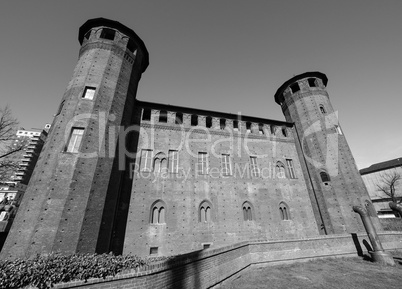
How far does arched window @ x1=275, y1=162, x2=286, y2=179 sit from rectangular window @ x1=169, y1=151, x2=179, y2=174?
9.45 metres

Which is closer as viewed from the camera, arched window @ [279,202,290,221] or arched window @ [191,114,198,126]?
arched window @ [279,202,290,221]

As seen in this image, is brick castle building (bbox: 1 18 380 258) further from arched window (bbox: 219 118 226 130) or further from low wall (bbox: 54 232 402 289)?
low wall (bbox: 54 232 402 289)

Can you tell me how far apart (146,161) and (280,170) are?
40.7 ft

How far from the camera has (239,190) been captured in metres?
15.6

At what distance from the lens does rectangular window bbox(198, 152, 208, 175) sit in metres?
15.4

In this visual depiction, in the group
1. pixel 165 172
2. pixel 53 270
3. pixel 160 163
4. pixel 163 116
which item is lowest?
pixel 53 270

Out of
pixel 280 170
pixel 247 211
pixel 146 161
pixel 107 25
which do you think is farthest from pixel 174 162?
pixel 107 25

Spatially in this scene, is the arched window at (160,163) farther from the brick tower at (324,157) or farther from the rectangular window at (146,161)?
the brick tower at (324,157)

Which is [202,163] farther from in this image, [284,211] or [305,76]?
[305,76]

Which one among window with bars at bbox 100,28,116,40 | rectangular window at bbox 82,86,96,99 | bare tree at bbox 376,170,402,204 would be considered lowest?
bare tree at bbox 376,170,402,204

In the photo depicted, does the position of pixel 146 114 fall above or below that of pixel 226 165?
above

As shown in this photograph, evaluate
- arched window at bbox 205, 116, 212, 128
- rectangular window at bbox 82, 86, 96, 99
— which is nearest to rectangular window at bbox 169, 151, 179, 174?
arched window at bbox 205, 116, 212, 128

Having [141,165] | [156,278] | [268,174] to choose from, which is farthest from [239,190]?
[156,278]

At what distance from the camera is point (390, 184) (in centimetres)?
3409
